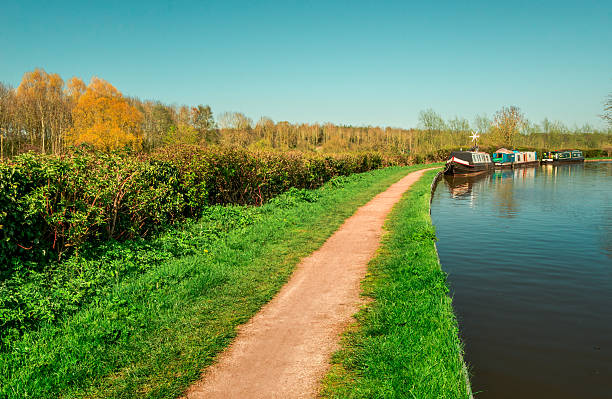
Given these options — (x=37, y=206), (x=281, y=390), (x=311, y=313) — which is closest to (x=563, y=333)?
(x=311, y=313)

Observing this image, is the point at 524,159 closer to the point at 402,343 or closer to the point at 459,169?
the point at 459,169

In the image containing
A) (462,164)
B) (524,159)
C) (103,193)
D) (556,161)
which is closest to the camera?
(103,193)

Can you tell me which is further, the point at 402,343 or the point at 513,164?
the point at 513,164

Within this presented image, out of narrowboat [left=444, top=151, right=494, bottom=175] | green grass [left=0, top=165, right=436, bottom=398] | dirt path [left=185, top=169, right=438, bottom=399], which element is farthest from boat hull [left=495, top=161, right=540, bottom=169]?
dirt path [left=185, top=169, right=438, bottom=399]

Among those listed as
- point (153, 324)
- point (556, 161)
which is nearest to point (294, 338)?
point (153, 324)

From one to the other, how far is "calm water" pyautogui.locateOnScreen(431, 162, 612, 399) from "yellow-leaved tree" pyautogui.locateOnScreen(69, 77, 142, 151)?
132 ft

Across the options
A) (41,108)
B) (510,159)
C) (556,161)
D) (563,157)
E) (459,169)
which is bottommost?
(459,169)

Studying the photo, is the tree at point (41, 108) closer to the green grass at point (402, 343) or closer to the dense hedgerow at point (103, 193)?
the dense hedgerow at point (103, 193)

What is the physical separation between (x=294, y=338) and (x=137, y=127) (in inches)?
2143

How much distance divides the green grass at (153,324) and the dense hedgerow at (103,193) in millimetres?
837

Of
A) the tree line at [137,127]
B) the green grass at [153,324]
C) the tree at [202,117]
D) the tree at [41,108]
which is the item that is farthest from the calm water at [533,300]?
the tree at [202,117]

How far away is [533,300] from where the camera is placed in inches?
272

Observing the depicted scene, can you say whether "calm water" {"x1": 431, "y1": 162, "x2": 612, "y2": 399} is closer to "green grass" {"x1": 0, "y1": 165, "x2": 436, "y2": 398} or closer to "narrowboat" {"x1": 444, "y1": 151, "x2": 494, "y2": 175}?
"green grass" {"x1": 0, "y1": 165, "x2": 436, "y2": 398}

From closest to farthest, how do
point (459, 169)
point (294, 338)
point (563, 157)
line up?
point (294, 338) → point (459, 169) → point (563, 157)
